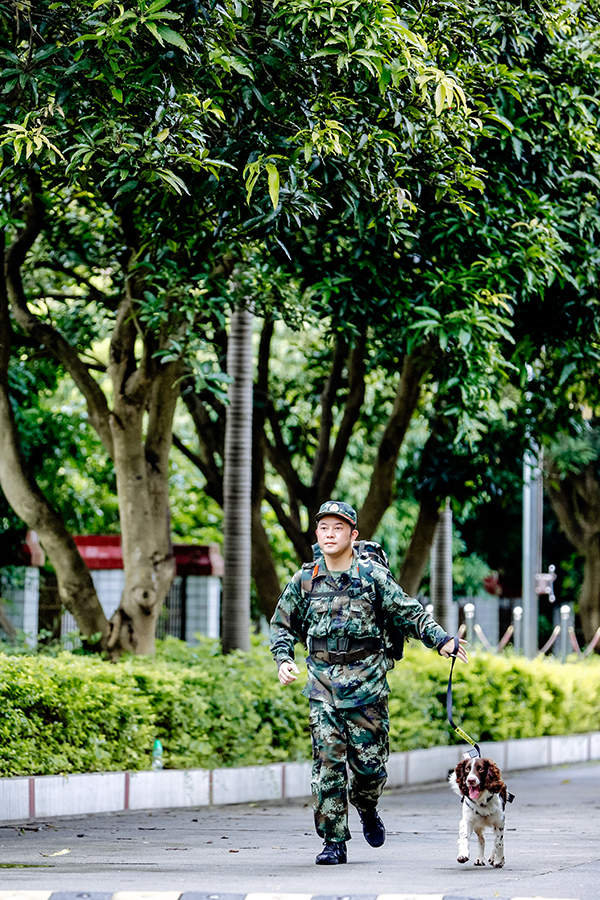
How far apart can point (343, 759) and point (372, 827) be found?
44 centimetres

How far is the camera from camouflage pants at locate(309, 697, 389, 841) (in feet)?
21.9

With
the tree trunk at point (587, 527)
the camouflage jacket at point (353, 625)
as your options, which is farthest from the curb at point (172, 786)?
the tree trunk at point (587, 527)

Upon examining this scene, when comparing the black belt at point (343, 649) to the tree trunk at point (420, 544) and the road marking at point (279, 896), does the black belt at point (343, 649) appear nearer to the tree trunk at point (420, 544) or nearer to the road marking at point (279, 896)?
the road marking at point (279, 896)

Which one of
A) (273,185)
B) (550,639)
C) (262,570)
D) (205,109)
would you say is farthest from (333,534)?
(550,639)

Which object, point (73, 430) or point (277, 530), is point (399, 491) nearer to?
point (73, 430)

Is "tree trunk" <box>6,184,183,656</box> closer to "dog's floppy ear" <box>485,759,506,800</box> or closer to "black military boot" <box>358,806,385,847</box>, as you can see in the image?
"black military boot" <box>358,806,385,847</box>

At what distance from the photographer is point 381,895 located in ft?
17.7

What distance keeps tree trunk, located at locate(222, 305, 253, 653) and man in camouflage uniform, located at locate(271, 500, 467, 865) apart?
560 cm

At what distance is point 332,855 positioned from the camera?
6.71 meters

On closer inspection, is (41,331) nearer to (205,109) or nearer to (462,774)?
(205,109)

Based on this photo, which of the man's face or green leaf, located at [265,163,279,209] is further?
green leaf, located at [265,163,279,209]

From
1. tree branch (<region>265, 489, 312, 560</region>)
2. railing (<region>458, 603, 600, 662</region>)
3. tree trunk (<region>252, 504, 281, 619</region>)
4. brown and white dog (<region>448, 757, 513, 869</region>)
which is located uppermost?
tree branch (<region>265, 489, 312, 560</region>)

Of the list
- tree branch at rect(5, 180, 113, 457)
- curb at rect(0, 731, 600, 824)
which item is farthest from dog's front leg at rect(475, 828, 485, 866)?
tree branch at rect(5, 180, 113, 457)

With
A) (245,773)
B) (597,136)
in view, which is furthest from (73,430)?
(597,136)
